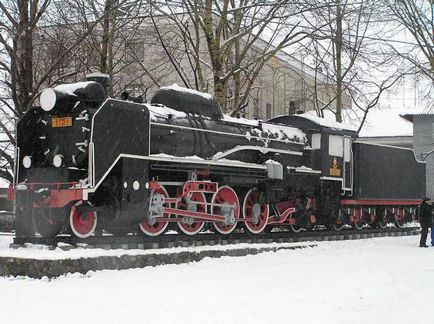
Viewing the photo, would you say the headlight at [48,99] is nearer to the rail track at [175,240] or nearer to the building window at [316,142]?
the rail track at [175,240]

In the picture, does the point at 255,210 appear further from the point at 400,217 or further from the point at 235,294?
the point at 400,217

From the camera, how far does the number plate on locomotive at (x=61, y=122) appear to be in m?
10.6

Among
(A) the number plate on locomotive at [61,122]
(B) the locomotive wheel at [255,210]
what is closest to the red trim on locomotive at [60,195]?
(A) the number plate on locomotive at [61,122]

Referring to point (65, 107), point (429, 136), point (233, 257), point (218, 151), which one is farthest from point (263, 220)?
point (429, 136)

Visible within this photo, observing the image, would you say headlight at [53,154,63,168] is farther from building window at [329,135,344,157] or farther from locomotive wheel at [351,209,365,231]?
locomotive wheel at [351,209,365,231]

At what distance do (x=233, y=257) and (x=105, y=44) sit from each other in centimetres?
1010

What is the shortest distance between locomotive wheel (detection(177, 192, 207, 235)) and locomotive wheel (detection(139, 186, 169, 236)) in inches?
16.8

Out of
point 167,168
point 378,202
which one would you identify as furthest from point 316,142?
point 167,168

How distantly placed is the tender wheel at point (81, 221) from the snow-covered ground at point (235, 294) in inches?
72.5

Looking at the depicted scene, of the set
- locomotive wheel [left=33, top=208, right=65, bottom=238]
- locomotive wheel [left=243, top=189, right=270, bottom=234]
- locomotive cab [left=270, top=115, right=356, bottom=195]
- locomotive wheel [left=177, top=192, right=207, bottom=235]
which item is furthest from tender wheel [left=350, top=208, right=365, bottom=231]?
locomotive wheel [left=33, top=208, right=65, bottom=238]

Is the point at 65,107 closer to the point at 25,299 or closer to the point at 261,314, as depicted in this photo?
→ the point at 25,299

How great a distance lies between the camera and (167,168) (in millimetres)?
11789

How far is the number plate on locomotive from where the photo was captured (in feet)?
34.8

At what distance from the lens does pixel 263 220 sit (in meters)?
14.7
